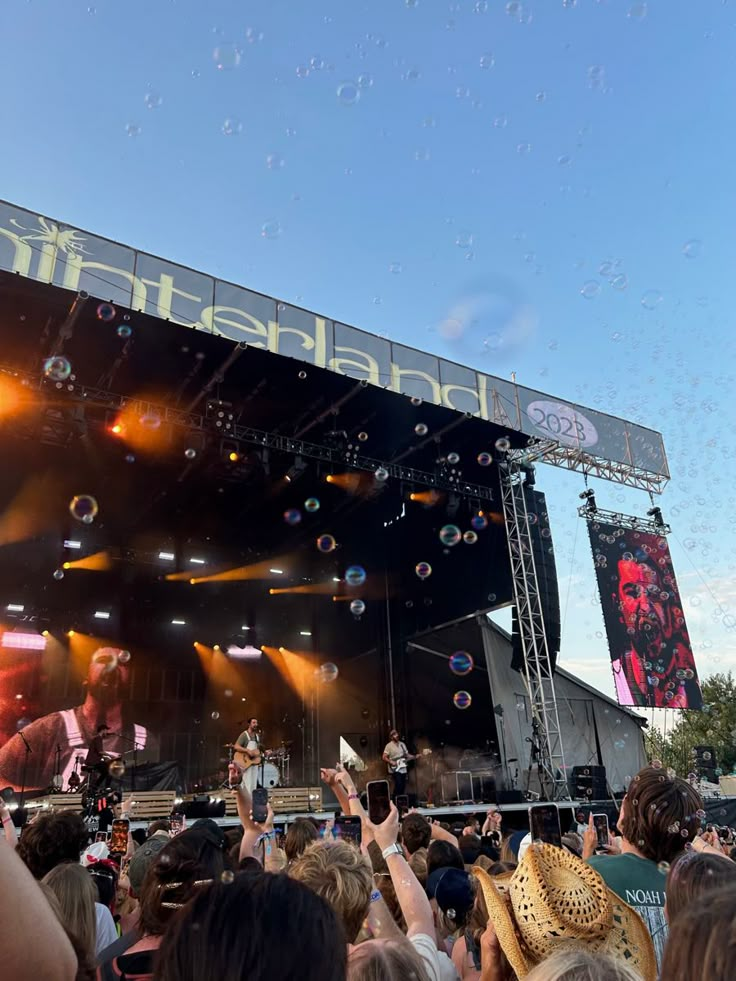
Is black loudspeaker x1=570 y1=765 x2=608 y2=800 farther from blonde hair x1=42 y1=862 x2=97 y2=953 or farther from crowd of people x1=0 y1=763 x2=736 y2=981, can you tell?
blonde hair x1=42 y1=862 x2=97 y2=953

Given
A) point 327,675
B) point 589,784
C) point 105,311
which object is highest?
point 105,311

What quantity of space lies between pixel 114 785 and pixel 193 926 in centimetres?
1647

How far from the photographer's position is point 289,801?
13.4m

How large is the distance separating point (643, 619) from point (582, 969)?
14392 millimetres

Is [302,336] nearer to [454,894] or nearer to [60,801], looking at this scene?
[454,894]

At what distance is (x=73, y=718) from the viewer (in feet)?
53.9

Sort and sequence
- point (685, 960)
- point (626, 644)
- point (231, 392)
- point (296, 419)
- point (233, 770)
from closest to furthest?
1. point (685, 960)
2. point (233, 770)
3. point (231, 392)
4. point (296, 419)
5. point (626, 644)

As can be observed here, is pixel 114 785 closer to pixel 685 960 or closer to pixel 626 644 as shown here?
pixel 626 644

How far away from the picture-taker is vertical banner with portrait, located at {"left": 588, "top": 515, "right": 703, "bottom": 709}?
44.4 feet

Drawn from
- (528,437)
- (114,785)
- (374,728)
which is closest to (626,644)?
(528,437)

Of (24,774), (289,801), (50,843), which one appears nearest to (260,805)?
(50,843)

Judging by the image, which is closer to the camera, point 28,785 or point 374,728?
point 28,785

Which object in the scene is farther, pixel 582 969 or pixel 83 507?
pixel 83 507

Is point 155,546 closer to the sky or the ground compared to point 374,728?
closer to the sky
